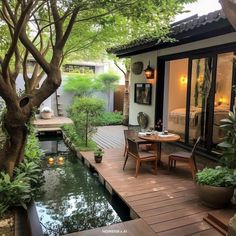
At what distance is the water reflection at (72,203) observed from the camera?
12.2ft

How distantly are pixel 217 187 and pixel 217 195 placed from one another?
11 centimetres

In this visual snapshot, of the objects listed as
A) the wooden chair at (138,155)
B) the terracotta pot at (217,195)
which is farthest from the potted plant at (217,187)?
the wooden chair at (138,155)

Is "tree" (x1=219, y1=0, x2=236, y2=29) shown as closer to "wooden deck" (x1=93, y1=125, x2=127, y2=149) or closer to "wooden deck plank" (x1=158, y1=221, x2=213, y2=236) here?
"wooden deck plank" (x1=158, y1=221, x2=213, y2=236)

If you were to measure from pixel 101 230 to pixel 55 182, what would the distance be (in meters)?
2.38

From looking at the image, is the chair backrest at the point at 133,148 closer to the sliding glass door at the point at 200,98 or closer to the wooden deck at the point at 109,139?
the sliding glass door at the point at 200,98

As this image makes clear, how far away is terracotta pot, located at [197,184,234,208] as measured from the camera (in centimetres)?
354

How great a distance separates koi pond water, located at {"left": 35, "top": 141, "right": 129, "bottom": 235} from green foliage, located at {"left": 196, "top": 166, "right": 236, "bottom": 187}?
1.29 metres

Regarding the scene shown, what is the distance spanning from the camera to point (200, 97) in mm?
6055

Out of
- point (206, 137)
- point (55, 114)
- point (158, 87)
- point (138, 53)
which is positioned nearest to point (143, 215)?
point (206, 137)

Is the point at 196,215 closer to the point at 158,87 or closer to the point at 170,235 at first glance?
the point at 170,235

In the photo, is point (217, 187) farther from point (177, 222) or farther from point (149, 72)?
point (149, 72)

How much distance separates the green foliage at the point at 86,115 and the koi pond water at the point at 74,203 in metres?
1.49

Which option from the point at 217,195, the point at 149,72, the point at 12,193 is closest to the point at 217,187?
the point at 217,195

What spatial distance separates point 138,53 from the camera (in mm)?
8406
